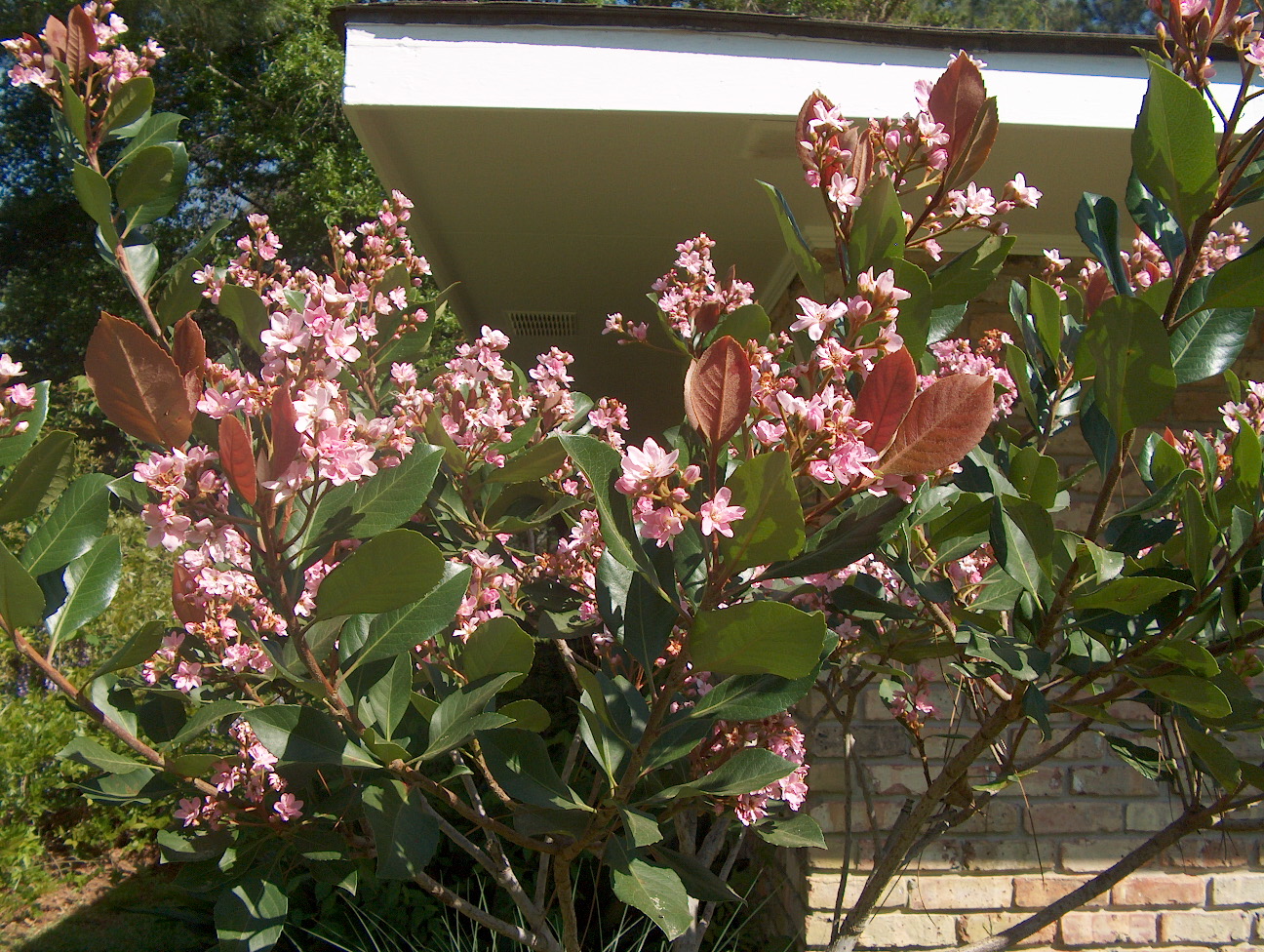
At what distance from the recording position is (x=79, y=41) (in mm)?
1335

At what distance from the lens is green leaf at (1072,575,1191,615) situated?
80cm

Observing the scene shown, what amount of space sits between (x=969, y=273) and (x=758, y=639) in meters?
0.51

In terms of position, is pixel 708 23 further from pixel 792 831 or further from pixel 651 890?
pixel 651 890

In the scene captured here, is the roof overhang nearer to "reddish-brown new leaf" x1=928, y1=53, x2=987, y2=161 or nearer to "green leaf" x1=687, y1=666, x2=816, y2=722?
"reddish-brown new leaf" x1=928, y1=53, x2=987, y2=161

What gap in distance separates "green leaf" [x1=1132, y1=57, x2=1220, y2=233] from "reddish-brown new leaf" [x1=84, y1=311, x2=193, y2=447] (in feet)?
3.02

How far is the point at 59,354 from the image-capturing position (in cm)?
1160

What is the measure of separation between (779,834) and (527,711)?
0.51 metres

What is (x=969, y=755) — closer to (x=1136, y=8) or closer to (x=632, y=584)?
(x=632, y=584)

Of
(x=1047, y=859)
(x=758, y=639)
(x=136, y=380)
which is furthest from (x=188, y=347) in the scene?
(x=1047, y=859)

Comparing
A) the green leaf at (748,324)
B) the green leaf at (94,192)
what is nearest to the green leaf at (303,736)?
the green leaf at (748,324)

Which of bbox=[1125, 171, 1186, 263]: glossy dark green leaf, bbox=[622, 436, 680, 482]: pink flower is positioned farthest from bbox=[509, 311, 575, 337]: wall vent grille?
bbox=[622, 436, 680, 482]: pink flower

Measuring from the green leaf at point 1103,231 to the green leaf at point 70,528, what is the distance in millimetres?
1143

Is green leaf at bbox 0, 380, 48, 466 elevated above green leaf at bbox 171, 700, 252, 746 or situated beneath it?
elevated above

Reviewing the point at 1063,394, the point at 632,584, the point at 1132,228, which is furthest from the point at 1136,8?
the point at 632,584
